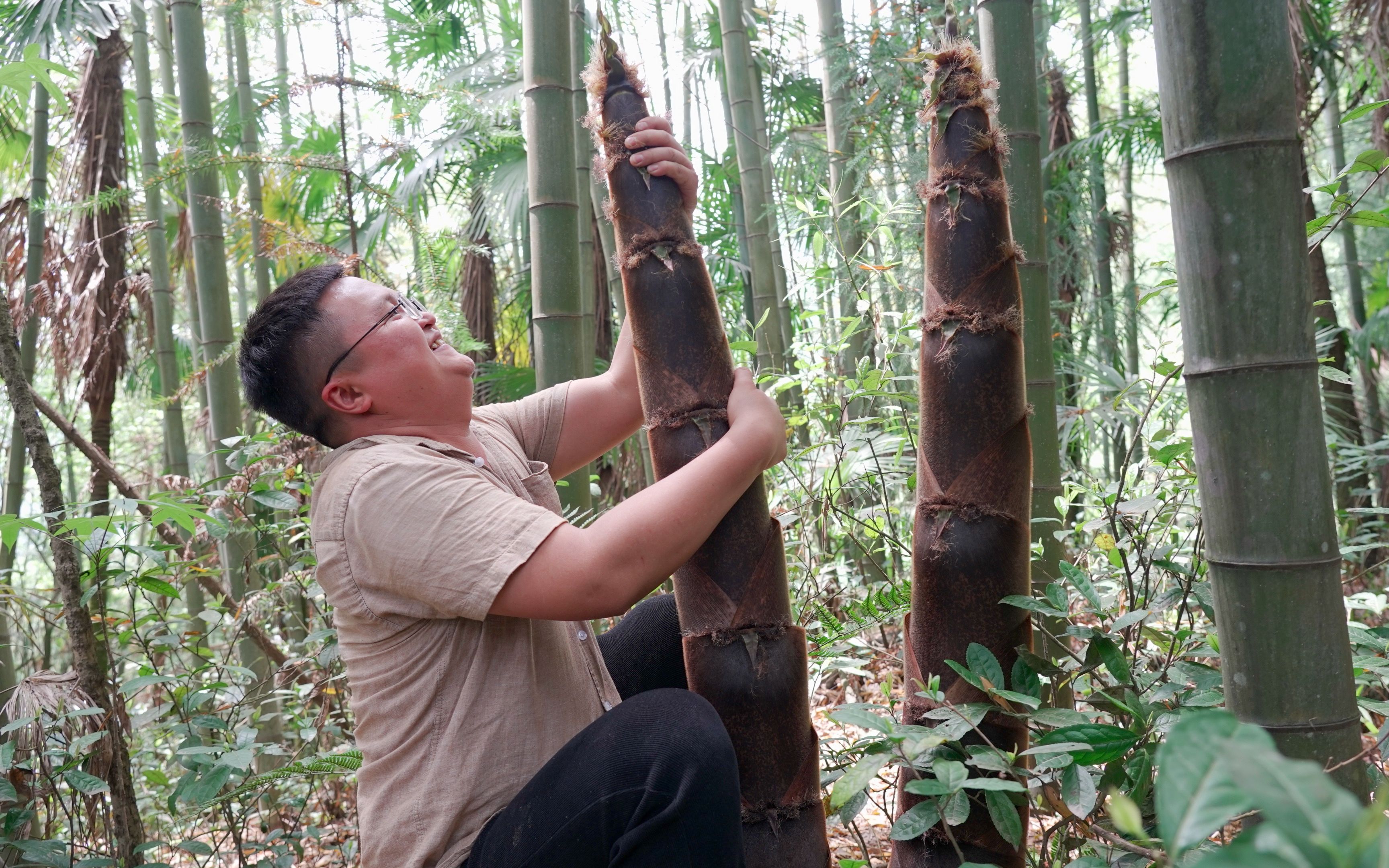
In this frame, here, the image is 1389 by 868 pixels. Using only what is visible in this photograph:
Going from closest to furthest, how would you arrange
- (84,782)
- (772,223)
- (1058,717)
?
(1058,717)
(84,782)
(772,223)

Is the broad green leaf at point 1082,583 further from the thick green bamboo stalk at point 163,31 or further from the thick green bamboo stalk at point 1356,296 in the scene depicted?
the thick green bamboo stalk at point 163,31

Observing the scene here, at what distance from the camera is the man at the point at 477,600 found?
136cm

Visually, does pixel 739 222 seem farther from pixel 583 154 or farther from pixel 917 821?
pixel 917 821

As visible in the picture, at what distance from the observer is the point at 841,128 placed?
187 inches

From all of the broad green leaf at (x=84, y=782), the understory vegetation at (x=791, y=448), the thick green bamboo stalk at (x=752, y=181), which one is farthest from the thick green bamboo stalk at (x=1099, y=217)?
the broad green leaf at (x=84, y=782)

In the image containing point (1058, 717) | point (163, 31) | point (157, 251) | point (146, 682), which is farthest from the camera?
point (163, 31)

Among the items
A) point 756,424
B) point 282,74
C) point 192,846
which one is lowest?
point 192,846

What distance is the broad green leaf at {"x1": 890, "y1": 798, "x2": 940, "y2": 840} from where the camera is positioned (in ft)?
4.30

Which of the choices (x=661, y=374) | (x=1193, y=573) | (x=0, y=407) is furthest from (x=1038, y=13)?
(x=0, y=407)

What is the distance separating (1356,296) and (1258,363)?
7.19 meters

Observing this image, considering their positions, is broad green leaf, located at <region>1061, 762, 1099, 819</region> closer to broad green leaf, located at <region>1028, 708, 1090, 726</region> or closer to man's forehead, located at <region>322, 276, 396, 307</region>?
broad green leaf, located at <region>1028, 708, 1090, 726</region>

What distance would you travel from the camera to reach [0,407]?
1128cm

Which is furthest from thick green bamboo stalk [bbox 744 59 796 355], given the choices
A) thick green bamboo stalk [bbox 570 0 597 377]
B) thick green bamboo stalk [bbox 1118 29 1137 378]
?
thick green bamboo stalk [bbox 1118 29 1137 378]

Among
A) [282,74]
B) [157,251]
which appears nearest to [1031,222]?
[157,251]
